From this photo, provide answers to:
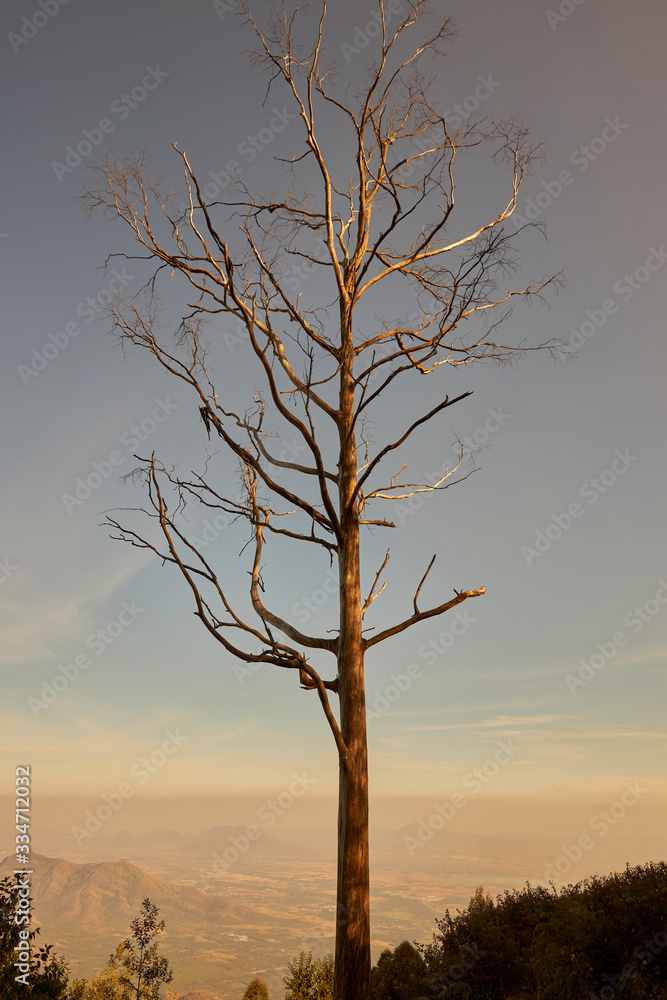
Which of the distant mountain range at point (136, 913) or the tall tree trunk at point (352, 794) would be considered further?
the distant mountain range at point (136, 913)

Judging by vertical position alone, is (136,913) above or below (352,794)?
below

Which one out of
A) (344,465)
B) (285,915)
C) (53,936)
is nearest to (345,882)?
(344,465)

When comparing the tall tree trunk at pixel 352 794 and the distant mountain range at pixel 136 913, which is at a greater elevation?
the tall tree trunk at pixel 352 794

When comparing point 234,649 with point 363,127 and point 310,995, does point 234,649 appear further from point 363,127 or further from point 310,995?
point 310,995

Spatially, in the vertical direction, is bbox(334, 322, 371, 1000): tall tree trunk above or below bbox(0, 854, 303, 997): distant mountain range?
above

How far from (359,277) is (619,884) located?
870cm

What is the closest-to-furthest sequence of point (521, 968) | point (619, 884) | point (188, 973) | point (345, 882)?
1. point (345, 882)
2. point (521, 968)
3. point (619, 884)
4. point (188, 973)

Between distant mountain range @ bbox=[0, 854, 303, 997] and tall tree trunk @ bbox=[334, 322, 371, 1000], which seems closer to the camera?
tall tree trunk @ bbox=[334, 322, 371, 1000]

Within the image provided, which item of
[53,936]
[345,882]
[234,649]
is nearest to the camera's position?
[345,882]

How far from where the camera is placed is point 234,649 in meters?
4.34

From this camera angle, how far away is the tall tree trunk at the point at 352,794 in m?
3.79

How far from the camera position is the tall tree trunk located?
12.4 ft

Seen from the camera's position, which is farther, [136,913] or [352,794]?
[136,913]

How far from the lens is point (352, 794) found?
4102 millimetres
